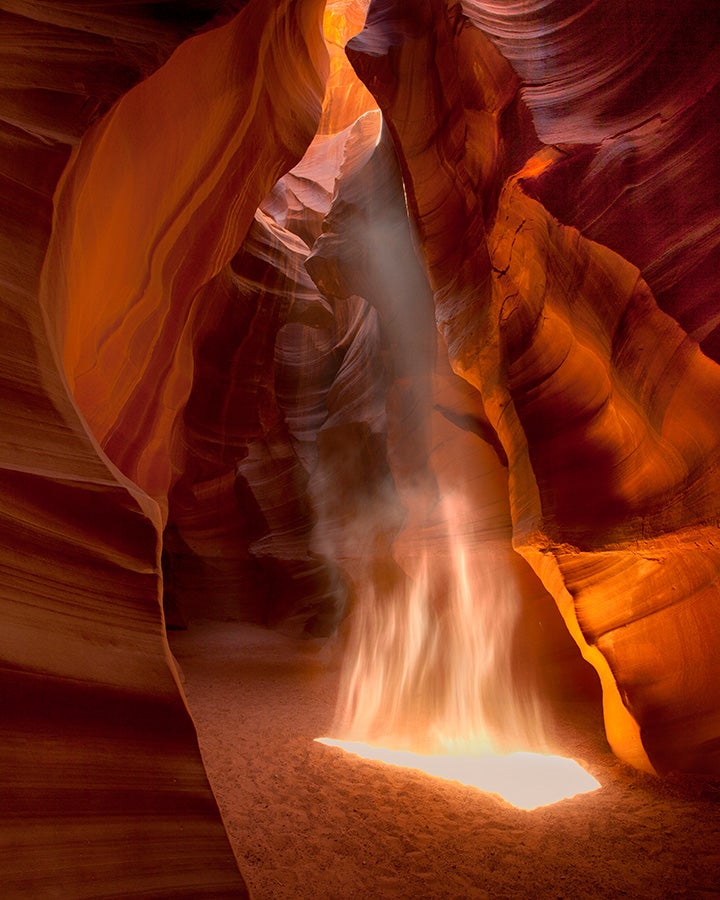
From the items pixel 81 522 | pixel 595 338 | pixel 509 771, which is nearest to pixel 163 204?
pixel 81 522

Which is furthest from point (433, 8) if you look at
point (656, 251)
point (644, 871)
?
point (644, 871)

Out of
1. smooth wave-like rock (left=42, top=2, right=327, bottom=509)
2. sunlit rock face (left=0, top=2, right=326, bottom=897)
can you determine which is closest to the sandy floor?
sunlit rock face (left=0, top=2, right=326, bottom=897)

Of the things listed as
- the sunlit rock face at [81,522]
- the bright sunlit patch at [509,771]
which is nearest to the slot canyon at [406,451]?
the sunlit rock face at [81,522]

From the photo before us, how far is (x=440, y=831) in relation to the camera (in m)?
4.54

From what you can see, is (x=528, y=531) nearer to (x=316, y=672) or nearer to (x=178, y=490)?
(x=316, y=672)

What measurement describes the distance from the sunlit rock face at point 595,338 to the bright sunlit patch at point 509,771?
624 mm

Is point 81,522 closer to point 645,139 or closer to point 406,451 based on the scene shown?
point 645,139

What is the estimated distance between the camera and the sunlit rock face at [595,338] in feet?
15.2

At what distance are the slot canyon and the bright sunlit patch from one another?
132 mm

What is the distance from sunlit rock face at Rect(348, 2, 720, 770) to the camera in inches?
182

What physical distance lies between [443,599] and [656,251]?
5.90 metres

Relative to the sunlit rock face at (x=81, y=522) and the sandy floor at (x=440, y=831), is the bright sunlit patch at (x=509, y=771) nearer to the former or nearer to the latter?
the sandy floor at (x=440, y=831)

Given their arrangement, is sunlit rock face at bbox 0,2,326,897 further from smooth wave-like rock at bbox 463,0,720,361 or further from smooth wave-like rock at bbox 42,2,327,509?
smooth wave-like rock at bbox 463,0,720,361

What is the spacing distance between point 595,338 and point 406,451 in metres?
4.86
